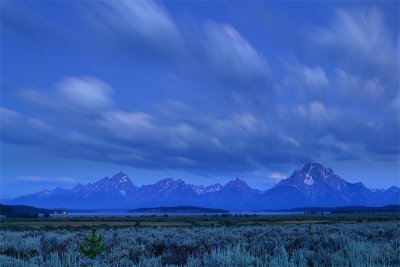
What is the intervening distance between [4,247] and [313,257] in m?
14.2

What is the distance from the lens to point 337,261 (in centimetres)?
1111

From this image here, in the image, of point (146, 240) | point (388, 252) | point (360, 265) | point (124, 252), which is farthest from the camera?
point (146, 240)

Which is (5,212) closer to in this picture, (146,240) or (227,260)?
(146,240)

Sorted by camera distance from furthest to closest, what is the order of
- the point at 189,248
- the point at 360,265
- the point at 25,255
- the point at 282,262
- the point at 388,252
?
1. the point at 189,248
2. the point at 25,255
3. the point at 388,252
4. the point at 282,262
5. the point at 360,265

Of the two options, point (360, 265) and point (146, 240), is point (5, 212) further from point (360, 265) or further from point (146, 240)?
point (360, 265)

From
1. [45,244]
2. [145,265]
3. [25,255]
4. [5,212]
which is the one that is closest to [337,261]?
[145,265]

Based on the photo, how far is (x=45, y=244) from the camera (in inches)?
803

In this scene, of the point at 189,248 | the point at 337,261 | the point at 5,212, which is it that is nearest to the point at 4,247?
the point at 189,248

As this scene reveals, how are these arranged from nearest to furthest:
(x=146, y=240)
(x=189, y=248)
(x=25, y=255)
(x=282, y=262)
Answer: (x=282, y=262) < (x=25, y=255) < (x=189, y=248) < (x=146, y=240)

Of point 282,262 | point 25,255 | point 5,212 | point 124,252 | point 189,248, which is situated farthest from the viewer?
point 5,212

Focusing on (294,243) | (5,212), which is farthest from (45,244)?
(5,212)

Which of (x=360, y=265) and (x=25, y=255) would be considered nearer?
(x=360, y=265)

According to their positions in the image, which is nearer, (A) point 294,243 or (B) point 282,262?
(B) point 282,262

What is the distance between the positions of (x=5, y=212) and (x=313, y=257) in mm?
180525
